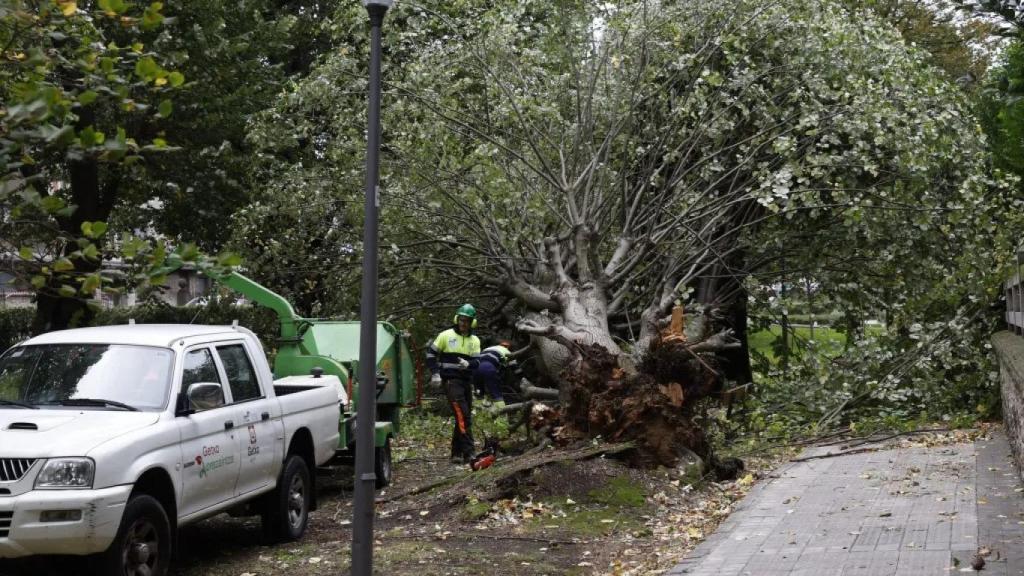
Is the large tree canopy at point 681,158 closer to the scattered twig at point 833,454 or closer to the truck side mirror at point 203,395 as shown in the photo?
the scattered twig at point 833,454

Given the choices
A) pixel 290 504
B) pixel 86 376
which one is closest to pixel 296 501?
pixel 290 504

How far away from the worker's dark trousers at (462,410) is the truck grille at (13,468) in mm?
7036

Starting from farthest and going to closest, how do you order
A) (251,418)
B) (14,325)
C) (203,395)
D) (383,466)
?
(14,325), (383,466), (251,418), (203,395)

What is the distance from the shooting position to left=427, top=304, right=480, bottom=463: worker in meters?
13.7

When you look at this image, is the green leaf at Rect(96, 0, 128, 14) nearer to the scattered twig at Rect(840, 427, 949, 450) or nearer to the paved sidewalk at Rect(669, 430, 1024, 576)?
the paved sidewalk at Rect(669, 430, 1024, 576)

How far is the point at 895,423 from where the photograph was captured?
46.7 feet

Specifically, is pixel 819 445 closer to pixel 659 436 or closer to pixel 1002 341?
pixel 1002 341

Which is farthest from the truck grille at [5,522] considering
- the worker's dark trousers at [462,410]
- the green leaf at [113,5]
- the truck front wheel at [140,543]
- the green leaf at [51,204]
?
the worker's dark trousers at [462,410]

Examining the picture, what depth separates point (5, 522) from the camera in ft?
22.7

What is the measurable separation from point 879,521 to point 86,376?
5913mm

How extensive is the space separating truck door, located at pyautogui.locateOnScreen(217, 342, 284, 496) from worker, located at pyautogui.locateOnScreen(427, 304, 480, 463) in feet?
13.9

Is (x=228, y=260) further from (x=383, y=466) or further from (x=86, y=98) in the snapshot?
(x=383, y=466)

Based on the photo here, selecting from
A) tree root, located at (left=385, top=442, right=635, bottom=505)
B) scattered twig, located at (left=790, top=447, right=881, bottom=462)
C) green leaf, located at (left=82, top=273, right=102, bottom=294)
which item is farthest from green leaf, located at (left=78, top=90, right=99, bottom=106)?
scattered twig, located at (left=790, top=447, right=881, bottom=462)

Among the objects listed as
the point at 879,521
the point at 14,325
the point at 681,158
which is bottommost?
the point at 879,521
